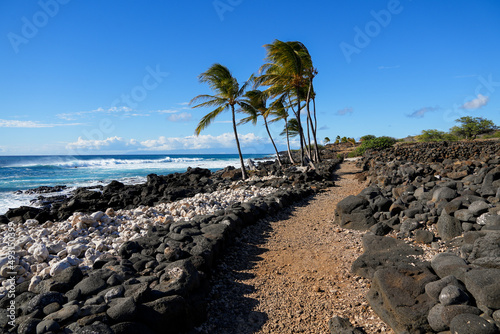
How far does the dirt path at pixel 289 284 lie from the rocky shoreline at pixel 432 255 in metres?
0.33

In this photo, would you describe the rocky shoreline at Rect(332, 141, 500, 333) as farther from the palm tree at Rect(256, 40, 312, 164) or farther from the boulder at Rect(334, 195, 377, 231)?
the palm tree at Rect(256, 40, 312, 164)

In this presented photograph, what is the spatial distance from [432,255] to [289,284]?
2.46 m

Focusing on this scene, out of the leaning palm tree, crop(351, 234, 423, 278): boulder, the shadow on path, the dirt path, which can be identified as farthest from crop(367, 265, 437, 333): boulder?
the leaning palm tree

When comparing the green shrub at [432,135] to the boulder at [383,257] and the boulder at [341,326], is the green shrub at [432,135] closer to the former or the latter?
the boulder at [383,257]

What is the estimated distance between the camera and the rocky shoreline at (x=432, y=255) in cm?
310

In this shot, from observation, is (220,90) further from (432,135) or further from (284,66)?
(432,135)

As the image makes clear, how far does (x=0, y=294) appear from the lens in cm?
346

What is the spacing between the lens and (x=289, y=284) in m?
4.64

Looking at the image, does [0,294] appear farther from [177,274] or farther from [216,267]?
[216,267]

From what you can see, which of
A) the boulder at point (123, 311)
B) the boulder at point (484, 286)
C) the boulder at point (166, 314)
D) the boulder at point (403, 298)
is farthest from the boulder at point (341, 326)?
the boulder at point (123, 311)

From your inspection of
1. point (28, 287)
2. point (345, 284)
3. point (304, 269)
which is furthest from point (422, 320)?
point (28, 287)

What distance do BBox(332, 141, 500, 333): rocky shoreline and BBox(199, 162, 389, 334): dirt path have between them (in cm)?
33

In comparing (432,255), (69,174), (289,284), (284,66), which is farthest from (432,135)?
(69,174)

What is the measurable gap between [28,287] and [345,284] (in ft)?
13.8
